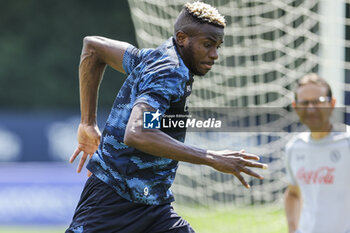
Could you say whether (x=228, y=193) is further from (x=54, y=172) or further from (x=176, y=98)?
(x=176, y=98)

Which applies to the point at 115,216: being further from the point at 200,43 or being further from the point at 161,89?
the point at 200,43

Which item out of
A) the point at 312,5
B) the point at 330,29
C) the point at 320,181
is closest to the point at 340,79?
the point at 330,29

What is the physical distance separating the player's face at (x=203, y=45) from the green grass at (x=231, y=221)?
483 cm

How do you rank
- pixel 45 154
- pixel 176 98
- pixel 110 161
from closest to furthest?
pixel 176 98
pixel 110 161
pixel 45 154

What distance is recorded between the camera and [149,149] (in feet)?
10.3

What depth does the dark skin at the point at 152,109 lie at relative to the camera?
10.3 feet

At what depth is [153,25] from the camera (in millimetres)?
7992

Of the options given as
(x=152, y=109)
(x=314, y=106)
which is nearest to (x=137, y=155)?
(x=152, y=109)

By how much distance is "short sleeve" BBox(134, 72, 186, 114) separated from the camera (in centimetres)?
315

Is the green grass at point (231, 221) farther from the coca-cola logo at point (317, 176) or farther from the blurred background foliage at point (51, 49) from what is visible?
the blurred background foliage at point (51, 49)

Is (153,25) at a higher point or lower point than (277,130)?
higher

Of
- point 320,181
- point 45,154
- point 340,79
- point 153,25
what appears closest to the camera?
point 320,181

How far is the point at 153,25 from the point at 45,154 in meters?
5.71

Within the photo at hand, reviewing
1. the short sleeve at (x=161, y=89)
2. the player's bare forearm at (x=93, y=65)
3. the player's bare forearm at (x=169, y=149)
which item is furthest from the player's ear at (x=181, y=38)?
the player's bare forearm at (x=93, y=65)
